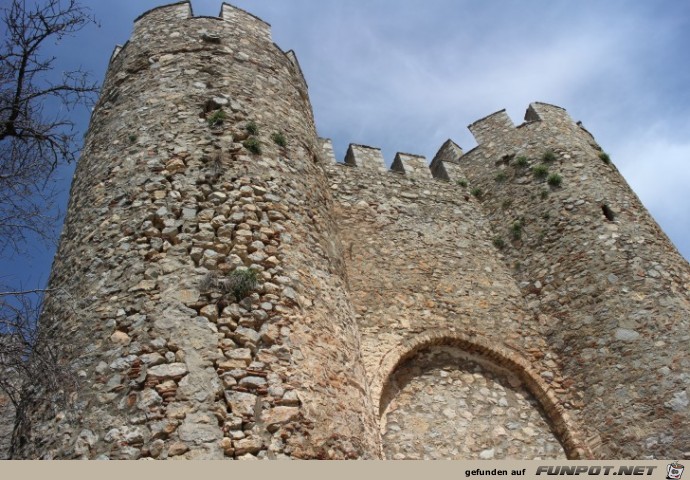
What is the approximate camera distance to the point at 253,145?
6.60 meters

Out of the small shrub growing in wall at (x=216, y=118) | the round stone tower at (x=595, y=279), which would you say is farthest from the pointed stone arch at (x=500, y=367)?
the small shrub growing in wall at (x=216, y=118)

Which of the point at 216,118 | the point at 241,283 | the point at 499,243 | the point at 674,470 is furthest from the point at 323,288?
the point at 499,243

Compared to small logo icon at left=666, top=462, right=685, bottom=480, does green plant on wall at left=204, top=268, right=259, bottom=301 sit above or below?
above

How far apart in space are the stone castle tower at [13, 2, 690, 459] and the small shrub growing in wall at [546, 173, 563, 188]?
0.08 ft

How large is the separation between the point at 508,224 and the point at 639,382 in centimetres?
364

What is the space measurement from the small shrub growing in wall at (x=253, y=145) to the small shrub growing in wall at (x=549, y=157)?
617 cm

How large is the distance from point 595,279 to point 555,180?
2.22 meters

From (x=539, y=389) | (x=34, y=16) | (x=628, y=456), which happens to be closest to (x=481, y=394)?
(x=539, y=389)

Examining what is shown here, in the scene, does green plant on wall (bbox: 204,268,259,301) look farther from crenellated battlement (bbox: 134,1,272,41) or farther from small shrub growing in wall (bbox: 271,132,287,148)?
crenellated battlement (bbox: 134,1,272,41)

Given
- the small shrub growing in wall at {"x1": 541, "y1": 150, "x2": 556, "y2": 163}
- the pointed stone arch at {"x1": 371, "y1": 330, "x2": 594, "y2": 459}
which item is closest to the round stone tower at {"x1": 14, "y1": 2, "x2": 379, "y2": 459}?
the pointed stone arch at {"x1": 371, "y1": 330, "x2": 594, "y2": 459}

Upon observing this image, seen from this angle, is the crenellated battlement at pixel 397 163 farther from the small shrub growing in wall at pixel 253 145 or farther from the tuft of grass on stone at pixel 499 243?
the small shrub growing in wall at pixel 253 145

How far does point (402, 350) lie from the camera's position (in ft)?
25.6

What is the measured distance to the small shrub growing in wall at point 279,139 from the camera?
6965mm

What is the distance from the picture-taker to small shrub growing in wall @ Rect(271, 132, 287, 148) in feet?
22.9
